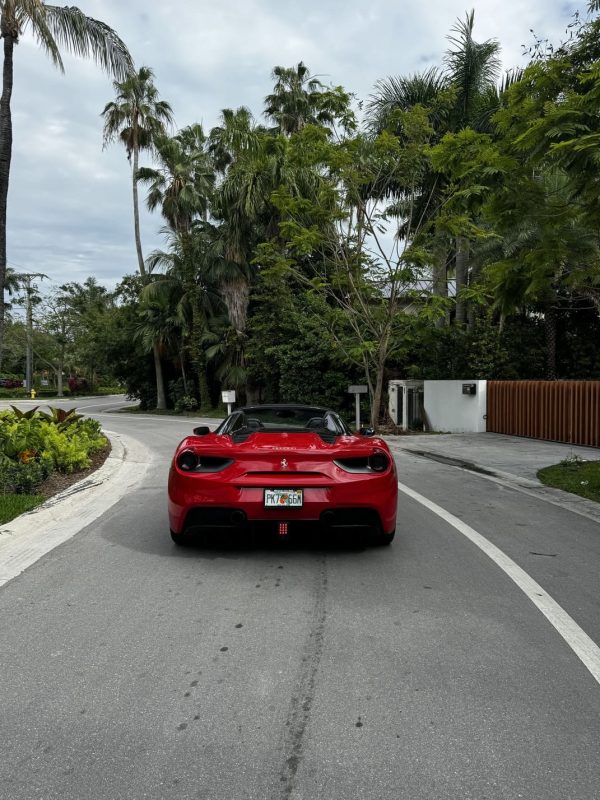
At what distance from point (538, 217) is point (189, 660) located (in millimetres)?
7029

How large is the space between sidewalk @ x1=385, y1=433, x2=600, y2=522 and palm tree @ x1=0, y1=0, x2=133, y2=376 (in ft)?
28.5

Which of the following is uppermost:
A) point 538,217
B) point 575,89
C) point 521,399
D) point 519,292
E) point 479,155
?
point 575,89

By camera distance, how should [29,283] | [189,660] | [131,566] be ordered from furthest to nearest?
1. [29,283]
2. [131,566]
3. [189,660]

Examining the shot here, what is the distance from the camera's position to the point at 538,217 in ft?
26.2

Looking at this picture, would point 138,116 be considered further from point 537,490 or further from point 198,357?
point 537,490

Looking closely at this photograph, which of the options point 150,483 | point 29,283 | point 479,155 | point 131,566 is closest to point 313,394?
point 150,483

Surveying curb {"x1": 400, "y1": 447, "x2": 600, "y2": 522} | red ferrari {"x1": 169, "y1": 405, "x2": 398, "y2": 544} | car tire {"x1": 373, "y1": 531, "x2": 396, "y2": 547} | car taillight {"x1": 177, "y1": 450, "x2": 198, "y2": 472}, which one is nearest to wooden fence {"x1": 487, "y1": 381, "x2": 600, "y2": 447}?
curb {"x1": 400, "y1": 447, "x2": 600, "y2": 522}

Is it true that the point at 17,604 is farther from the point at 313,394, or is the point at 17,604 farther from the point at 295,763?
the point at 313,394

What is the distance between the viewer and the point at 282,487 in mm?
5012

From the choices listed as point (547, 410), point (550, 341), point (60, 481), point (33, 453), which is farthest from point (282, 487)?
point (550, 341)

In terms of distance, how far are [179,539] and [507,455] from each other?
390 inches

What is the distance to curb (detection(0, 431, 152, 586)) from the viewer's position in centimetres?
529

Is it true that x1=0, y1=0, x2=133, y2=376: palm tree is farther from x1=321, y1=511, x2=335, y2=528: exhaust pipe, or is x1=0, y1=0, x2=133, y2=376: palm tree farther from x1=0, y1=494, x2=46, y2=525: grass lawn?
x1=321, y1=511, x2=335, y2=528: exhaust pipe

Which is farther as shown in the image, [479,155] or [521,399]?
[521,399]
